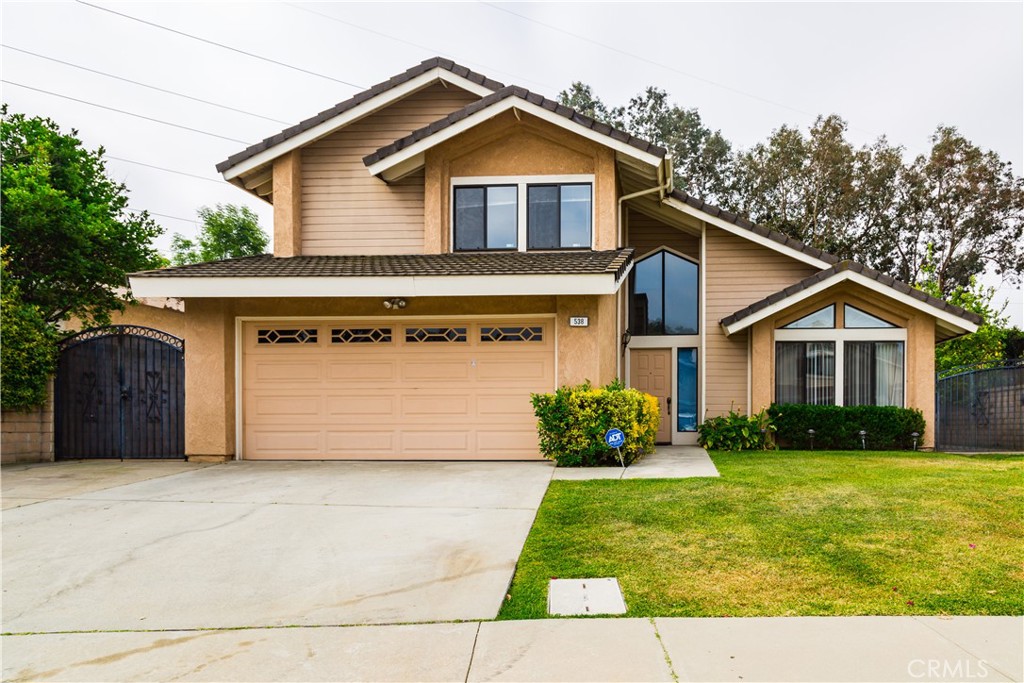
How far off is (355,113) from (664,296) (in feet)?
25.1

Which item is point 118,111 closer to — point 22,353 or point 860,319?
point 22,353

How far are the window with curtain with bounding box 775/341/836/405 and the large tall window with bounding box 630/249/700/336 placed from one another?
2109 millimetres

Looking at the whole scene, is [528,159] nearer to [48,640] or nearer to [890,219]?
[48,640]

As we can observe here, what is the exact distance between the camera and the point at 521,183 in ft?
40.3

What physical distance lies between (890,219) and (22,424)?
31.9 metres

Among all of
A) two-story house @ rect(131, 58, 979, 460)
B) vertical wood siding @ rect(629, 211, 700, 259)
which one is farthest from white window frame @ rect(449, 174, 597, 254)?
vertical wood siding @ rect(629, 211, 700, 259)

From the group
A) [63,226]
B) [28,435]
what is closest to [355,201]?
[63,226]

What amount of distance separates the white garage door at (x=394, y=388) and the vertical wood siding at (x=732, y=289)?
5091 mm

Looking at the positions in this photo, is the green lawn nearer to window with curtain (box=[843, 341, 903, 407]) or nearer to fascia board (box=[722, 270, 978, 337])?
window with curtain (box=[843, 341, 903, 407])

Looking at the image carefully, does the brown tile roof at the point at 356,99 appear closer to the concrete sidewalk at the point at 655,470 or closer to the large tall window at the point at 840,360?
the concrete sidewalk at the point at 655,470

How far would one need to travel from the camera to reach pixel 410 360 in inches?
442

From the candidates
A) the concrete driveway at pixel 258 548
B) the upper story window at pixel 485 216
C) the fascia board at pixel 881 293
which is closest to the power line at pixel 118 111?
the concrete driveway at pixel 258 548

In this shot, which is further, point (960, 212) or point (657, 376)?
point (960, 212)

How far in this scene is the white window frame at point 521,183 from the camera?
1214cm
